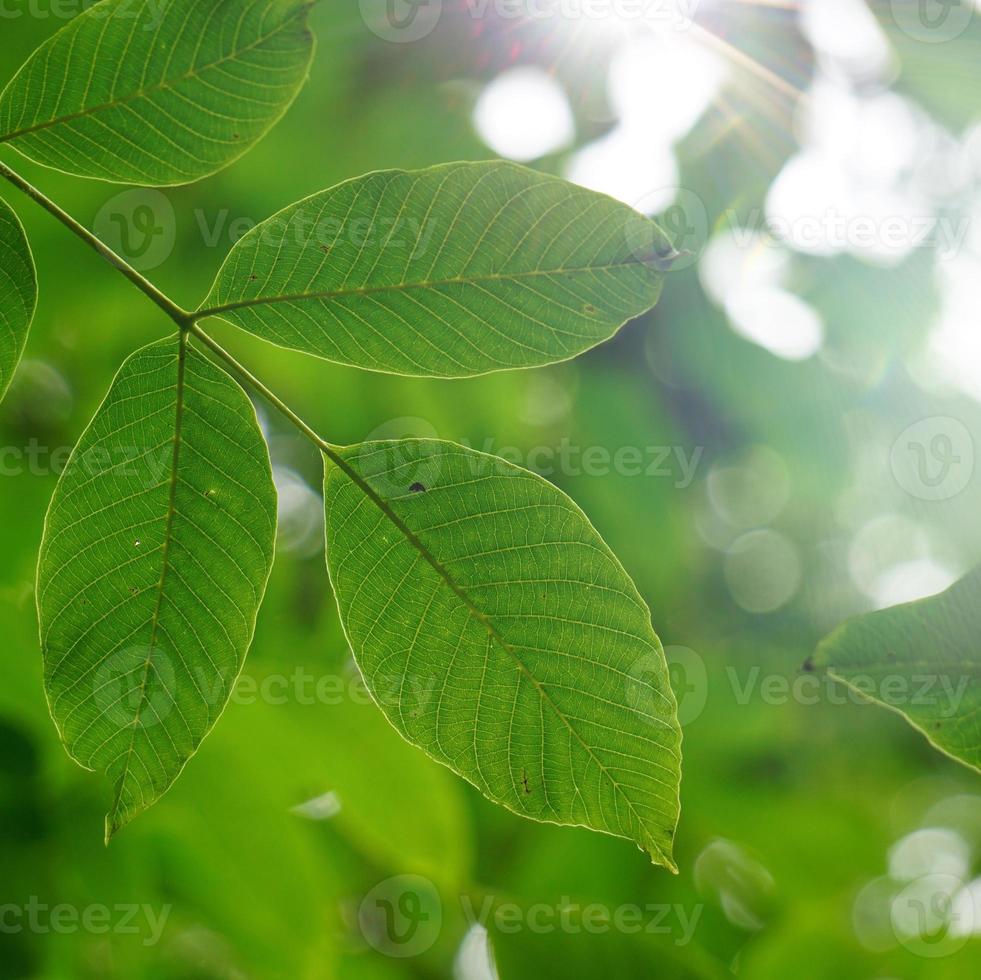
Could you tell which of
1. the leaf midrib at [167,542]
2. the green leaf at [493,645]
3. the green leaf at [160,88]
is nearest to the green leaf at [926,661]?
the green leaf at [493,645]

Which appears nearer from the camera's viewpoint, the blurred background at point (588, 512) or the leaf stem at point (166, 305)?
the leaf stem at point (166, 305)

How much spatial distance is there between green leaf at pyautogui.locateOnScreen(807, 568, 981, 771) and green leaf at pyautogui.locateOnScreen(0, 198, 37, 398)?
817 millimetres

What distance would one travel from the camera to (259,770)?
1691mm

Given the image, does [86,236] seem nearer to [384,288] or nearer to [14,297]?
[14,297]

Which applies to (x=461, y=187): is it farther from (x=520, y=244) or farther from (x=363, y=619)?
(x=363, y=619)

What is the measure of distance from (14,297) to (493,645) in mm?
573

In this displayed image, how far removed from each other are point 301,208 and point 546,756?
566mm

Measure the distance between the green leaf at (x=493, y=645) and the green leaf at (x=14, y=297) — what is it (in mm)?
358

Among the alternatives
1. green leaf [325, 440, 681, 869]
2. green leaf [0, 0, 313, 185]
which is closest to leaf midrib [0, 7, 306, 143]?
green leaf [0, 0, 313, 185]

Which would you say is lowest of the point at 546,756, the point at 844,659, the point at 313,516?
the point at 313,516

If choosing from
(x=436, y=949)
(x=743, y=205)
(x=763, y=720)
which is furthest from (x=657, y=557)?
(x=436, y=949)

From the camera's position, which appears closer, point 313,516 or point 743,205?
point 743,205

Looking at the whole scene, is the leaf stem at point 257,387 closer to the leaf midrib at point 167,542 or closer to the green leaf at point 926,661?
the leaf midrib at point 167,542

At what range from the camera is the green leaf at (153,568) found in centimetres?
91
